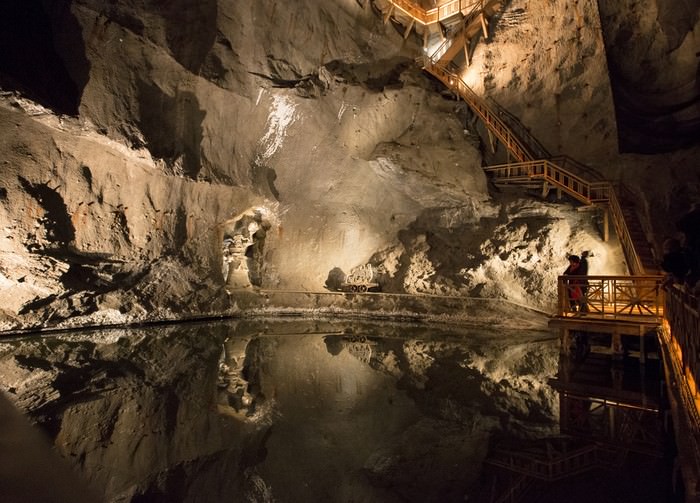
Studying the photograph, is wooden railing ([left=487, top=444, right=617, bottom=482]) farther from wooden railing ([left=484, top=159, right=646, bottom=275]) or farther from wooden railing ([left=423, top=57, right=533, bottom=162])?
wooden railing ([left=423, top=57, right=533, bottom=162])

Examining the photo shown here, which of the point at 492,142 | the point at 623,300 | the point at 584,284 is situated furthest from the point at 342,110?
the point at 623,300

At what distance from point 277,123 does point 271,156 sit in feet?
4.11

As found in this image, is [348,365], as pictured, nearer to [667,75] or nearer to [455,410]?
[455,410]

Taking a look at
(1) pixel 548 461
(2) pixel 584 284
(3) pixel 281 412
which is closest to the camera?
(1) pixel 548 461

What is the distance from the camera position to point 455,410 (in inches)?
243

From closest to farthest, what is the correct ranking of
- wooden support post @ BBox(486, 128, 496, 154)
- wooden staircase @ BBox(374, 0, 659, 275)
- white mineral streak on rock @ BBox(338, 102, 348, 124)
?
wooden staircase @ BBox(374, 0, 659, 275) < wooden support post @ BBox(486, 128, 496, 154) < white mineral streak on rock @ BBox(338, 102, 348, 124)

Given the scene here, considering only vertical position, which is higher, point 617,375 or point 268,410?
point 617,375

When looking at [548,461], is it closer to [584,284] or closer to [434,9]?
[584,284]

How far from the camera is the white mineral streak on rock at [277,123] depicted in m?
15.1

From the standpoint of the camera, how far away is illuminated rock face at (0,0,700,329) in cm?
1187

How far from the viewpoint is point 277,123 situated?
50.5ft

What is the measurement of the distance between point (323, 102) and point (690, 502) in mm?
14748

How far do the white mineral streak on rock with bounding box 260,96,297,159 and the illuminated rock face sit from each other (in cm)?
5

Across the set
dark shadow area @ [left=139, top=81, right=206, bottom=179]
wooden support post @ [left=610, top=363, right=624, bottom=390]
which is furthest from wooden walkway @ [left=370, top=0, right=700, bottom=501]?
dark shadow area @ [left=139, top=81, right=206, bottom=179]
